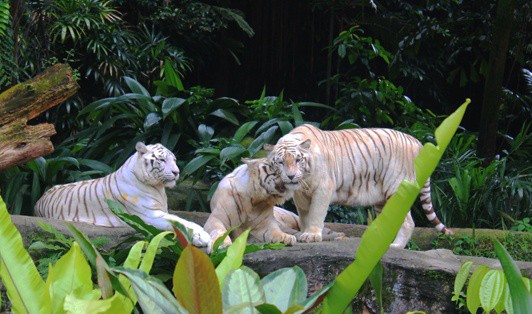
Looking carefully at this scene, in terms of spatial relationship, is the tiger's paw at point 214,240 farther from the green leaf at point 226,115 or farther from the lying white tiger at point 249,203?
the green leaf at point 226,115

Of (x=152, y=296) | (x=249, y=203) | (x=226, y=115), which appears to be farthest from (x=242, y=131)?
(x=152, y=296)

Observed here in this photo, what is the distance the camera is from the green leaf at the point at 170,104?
622 cm

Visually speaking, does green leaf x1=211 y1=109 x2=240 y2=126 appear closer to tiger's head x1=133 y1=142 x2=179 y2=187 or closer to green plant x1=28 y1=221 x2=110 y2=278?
tiger's head x1=133 y1=142 x2=179 y2=187

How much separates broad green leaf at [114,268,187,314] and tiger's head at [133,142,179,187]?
102 inches

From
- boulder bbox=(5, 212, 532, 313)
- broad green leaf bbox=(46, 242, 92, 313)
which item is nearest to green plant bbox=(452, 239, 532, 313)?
broad green leaf bbox=(46, 242, 92, 313)

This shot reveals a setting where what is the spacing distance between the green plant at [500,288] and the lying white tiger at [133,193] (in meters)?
2.49

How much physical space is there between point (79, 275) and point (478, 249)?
367 centimetres

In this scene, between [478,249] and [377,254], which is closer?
[377,254]

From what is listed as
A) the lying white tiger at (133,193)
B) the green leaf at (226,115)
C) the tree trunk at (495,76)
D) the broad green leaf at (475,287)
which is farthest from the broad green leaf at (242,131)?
the broad green leaf at (475,287)

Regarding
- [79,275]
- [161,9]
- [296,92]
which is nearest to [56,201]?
[79,275]

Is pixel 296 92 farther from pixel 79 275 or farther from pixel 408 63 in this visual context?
pixel 79 275

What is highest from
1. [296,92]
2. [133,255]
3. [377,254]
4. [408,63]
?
[377,254]

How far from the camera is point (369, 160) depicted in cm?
461

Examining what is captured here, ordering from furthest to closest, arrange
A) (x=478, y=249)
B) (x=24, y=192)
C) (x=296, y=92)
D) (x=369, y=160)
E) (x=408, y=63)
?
(x=296, y=92)
(x=408, y=63)
(x=24, y=192)
(x=478, y=249)
(x=369, y=160)
